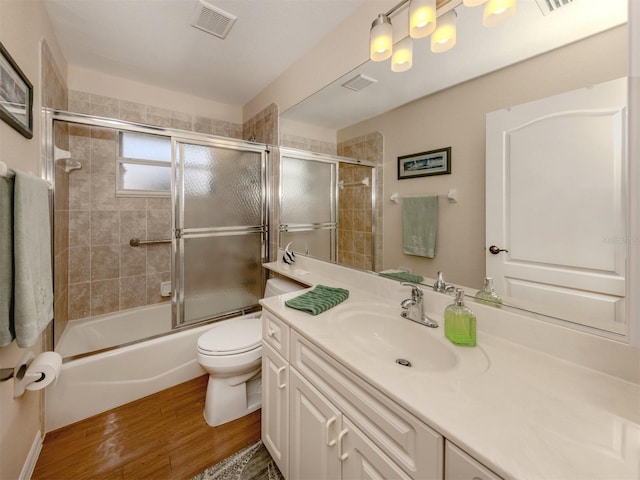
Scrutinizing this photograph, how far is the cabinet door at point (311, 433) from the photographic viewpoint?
81 centimetres

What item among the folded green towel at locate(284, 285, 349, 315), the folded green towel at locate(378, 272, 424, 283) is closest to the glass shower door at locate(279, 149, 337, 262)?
the folded green towel at locate(284, 285, 349, 315)

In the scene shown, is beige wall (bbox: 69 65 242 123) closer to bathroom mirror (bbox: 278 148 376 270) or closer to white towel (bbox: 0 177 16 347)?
bathroom mirror (bbox: 278 148 376 270)

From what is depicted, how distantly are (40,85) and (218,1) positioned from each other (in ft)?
3.51

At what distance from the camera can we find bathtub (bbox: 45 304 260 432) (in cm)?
148

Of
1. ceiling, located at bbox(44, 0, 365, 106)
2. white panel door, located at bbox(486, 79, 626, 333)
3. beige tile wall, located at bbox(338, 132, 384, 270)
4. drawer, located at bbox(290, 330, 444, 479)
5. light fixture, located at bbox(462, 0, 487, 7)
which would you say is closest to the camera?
drawer, located at bbox(290, 330, 444, 479)

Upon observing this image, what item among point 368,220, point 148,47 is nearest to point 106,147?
point 148,47

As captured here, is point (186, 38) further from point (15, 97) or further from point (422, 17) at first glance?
point (422, 17)

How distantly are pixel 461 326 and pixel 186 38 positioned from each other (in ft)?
7.80

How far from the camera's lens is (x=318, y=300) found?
3.97ft

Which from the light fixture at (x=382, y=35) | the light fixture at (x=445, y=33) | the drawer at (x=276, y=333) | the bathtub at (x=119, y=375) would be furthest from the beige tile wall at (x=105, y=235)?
the light fixture at (x=445, y=33)

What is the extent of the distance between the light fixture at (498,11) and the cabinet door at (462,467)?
1.34m

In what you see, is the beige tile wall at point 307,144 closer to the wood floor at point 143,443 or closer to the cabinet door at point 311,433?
the cabinet door at point 311,433

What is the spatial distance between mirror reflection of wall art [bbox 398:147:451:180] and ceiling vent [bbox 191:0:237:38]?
1.41m

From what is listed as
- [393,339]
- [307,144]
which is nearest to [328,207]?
[307,144]
